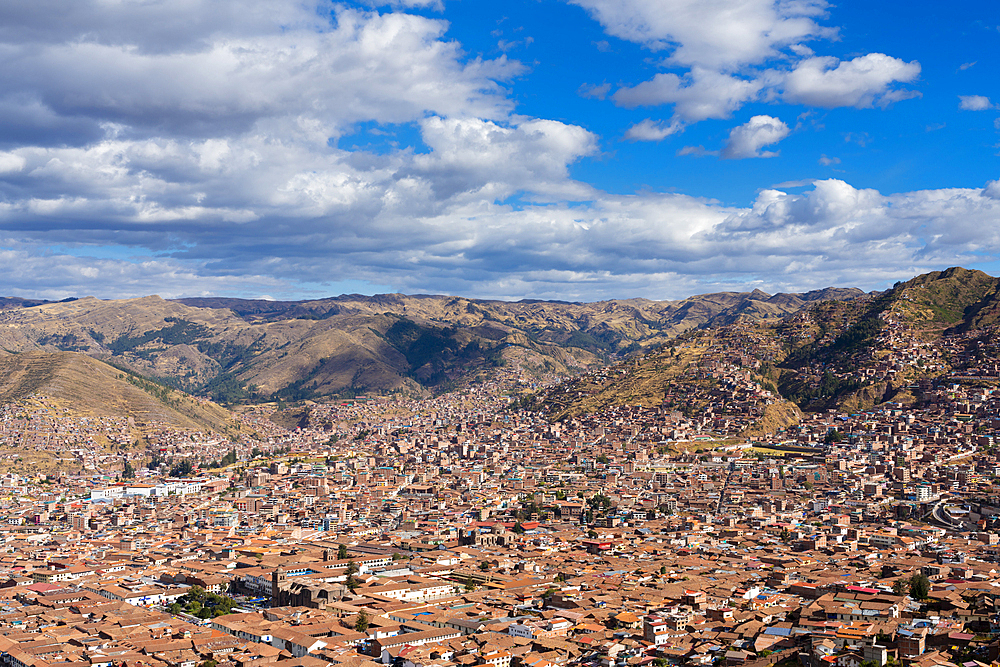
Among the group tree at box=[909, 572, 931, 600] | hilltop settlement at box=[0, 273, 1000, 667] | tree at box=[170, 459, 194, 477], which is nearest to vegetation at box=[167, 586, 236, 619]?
hilltop settlement at box=[0, 273, 1000, 667]

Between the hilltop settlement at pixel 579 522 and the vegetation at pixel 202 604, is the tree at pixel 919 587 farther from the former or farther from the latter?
the vegetation at pixel 202 604

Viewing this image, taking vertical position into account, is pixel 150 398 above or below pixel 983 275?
below

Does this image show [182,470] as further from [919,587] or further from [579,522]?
[919,587]

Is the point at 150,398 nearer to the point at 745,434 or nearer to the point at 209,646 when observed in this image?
the point at 745,434

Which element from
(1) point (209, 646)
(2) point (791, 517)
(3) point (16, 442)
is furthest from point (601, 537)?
(3) point (16, 442)

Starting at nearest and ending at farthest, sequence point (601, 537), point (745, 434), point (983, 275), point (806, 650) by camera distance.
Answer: point (806, 650) < point (601, 537) < point (745, 434) < point (983, 275)

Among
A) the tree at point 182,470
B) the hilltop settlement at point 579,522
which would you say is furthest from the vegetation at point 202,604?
the tree at point 182,470
